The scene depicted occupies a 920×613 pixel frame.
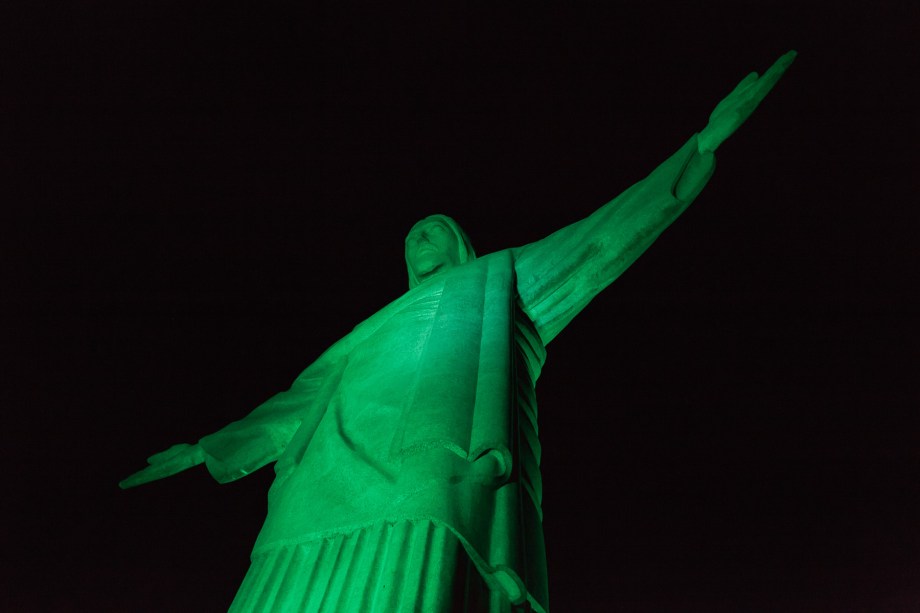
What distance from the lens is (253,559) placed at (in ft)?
13.0

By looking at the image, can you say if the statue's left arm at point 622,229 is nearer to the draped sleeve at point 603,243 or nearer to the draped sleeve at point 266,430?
the draped sleeve at point 603,243

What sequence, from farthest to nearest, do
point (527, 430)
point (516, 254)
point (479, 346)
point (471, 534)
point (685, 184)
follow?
point (516, 254) < point (685, 184) < point (527, 430) < point (479, 346) < point (471, 534)

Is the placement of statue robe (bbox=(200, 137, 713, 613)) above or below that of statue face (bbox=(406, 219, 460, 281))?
below

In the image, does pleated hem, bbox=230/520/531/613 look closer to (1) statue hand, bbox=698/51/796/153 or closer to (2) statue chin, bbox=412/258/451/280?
(2) statue chin, bbox=412/258/451/280

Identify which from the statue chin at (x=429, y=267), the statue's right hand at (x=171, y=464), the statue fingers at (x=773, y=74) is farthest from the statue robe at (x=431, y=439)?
the statue chin at (x=429, y=267)

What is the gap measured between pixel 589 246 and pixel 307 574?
9.22 feet

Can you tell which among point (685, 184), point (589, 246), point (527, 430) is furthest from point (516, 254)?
point (527, 430)

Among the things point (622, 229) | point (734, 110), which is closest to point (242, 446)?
point (622, 229)

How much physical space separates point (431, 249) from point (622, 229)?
1.93 meters

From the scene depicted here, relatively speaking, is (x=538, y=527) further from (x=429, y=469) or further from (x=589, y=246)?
(x=589, y=246)

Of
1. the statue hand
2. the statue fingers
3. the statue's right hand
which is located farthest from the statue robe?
the statue fingers

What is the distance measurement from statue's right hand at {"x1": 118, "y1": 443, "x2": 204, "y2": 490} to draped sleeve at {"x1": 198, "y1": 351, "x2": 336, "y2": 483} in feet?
0.67

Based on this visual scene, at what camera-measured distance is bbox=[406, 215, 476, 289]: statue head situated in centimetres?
663

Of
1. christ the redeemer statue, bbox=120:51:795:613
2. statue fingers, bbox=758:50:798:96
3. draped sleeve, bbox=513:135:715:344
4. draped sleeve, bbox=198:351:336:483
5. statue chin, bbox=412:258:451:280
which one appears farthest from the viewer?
statue chin, bbox=412:258:451:280
